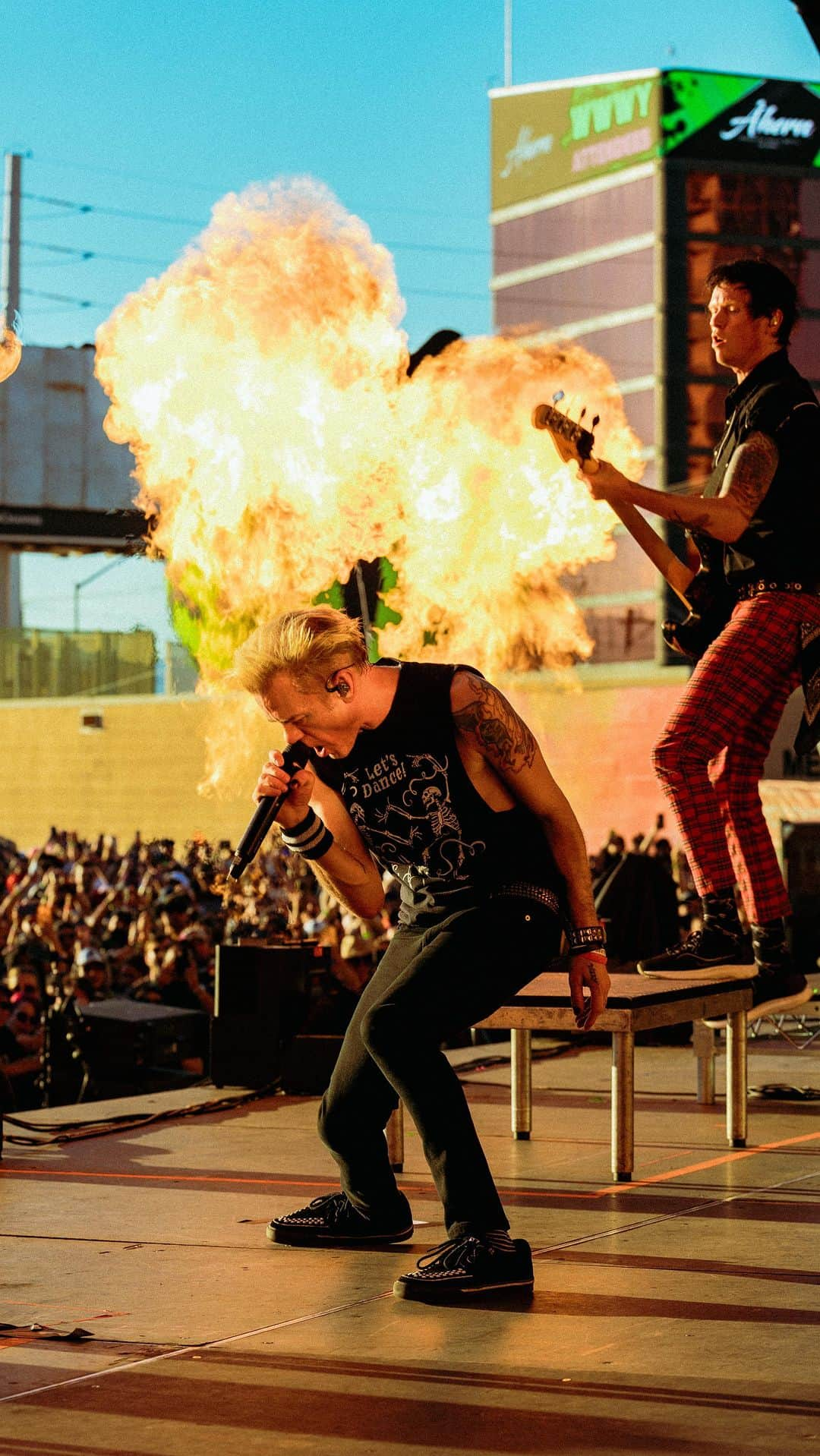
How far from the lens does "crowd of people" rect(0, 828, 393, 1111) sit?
11.0m

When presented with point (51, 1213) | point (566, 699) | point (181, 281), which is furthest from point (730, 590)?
point (566, 699)

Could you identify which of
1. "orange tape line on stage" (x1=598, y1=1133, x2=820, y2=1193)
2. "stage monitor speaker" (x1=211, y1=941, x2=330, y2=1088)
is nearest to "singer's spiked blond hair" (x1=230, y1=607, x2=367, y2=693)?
"orange tape line on stage" (x1=598, y1=1133, x2=820, y2=1193)

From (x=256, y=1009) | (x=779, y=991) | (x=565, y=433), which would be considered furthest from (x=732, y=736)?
(x=256, y=1009)

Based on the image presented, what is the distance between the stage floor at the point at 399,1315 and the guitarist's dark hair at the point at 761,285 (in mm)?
2761

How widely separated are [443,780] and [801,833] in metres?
12.4

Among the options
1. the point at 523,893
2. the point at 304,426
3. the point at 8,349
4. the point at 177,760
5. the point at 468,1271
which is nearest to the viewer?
the point at 468,1271

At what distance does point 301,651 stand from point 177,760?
32.5 m

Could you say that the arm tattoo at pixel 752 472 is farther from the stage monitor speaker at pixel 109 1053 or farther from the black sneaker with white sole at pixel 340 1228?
the stage monitor speaker at pixel 109 1053

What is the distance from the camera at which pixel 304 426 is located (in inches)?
402

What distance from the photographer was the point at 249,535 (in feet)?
35.6

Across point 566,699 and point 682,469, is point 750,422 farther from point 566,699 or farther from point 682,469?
point 682,469

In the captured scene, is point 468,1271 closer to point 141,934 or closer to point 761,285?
point 761,285

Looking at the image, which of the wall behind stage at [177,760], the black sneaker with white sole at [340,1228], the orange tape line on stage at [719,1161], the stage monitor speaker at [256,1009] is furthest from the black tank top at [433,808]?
the wall behind stage at [177,760]

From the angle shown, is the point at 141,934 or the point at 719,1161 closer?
the point at 719,1161
